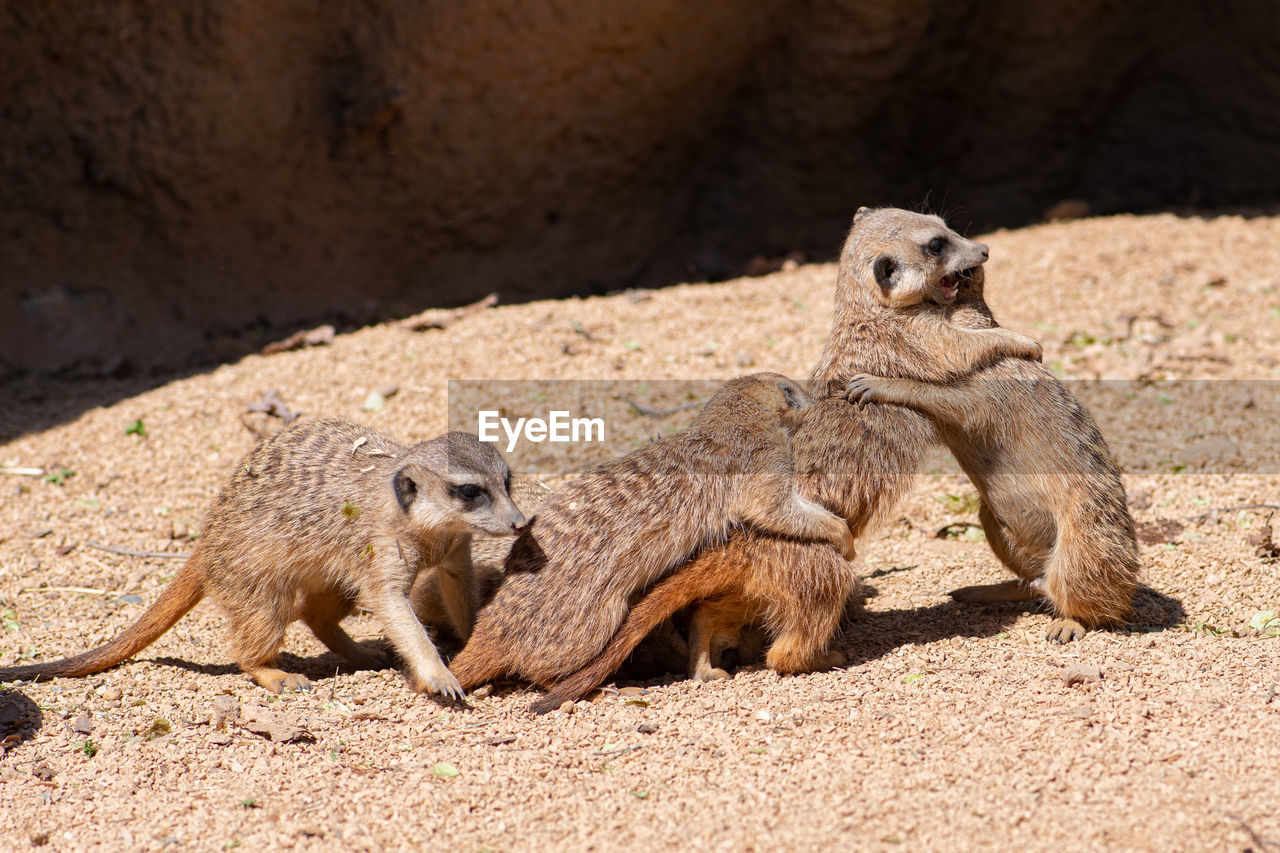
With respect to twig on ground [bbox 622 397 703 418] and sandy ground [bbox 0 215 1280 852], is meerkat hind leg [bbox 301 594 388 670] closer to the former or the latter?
sandy ground [bbox 0 215 1280 852]

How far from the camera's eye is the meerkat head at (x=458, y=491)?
358 centimetres

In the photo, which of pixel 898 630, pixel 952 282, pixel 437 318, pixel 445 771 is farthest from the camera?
pixel 437 318

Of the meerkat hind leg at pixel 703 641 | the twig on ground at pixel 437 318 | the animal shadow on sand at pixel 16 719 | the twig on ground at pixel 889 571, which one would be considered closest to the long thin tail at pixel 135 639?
the animal shadow on sand at pixel 16 719

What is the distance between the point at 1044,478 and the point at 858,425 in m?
0.70

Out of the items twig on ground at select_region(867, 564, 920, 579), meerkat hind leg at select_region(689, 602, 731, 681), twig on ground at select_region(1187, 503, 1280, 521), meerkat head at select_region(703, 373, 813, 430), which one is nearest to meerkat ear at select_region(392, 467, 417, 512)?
meerkat hind leg at select_region(689, 602, 731, 681)

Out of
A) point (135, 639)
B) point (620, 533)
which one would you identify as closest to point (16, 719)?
point (135, 639)

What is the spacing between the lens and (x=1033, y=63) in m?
8.77

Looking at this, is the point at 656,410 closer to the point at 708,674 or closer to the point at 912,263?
the point at 912,263

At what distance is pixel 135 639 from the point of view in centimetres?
380

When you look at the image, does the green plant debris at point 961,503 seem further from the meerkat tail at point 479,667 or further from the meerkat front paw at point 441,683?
the meerkat front paw at point 441,683

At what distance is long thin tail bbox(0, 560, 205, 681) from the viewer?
3701 mm

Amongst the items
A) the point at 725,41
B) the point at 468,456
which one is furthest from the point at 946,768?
the point at 725,41

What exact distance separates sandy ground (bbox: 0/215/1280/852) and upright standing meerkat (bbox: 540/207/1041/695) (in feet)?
0.74

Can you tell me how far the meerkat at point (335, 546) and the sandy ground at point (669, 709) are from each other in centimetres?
16
